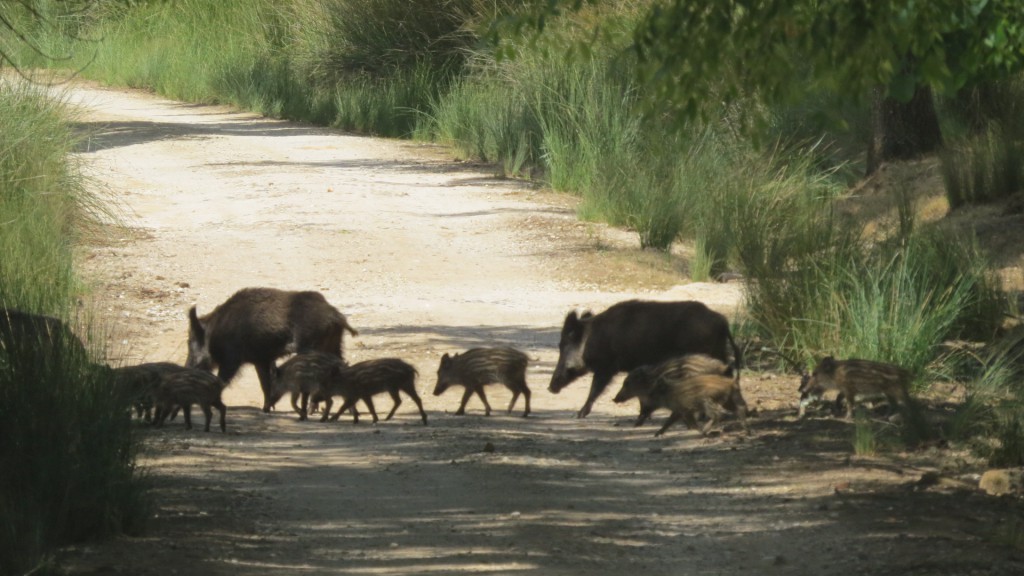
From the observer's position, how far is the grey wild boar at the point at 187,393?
9242 mm

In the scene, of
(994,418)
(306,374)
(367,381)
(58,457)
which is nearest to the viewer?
(58,457)

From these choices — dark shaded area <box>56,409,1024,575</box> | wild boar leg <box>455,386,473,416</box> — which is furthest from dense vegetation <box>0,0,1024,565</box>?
wild boar leg <box>455,386,473,416</box>

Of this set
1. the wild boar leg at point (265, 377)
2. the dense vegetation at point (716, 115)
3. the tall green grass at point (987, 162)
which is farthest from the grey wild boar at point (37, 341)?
the tall green grass at point (987, 162)

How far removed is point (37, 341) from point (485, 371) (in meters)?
3.58

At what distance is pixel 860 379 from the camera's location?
9.19m

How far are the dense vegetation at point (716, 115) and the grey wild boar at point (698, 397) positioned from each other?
46.3 inches

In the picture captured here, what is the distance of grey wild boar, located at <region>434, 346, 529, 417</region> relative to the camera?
1025 cm

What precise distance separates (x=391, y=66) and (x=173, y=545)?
76.2 feet

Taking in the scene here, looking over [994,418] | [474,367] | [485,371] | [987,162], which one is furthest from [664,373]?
[987,162]

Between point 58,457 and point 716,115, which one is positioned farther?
point 716,115

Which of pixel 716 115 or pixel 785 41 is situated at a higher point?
pixel 716 115

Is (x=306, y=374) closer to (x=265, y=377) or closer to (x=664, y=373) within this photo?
(x=265, y=377)

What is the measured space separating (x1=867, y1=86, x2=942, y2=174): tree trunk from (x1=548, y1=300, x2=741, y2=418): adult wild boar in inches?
389

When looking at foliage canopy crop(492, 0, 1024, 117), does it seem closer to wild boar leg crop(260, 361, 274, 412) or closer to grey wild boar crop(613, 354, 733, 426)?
grey wild boar crop(613, 354, 733, 426)
